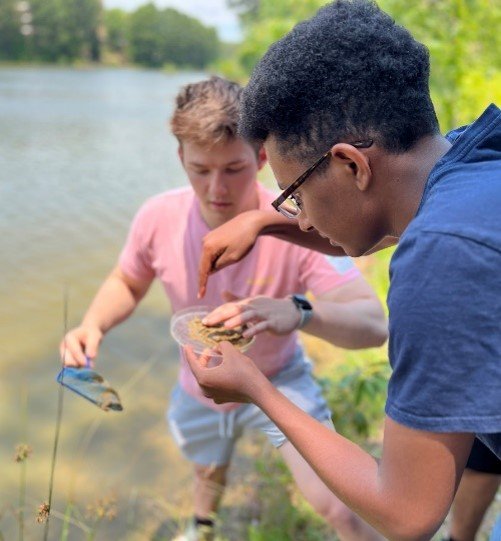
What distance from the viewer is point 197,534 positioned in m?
3.21

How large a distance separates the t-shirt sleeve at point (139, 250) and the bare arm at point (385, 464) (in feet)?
4.17

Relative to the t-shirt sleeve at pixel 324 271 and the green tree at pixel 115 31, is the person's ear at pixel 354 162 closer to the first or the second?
the t-shirt sleeve at pixel 324 271

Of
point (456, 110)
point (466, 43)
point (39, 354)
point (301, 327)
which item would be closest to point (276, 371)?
point (301, 327)

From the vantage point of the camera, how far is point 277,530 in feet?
10.1

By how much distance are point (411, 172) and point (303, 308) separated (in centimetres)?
100

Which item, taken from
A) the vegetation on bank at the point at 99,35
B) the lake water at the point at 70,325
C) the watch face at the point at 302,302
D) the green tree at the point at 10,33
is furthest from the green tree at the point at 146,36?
the watch face at the point at 302,302

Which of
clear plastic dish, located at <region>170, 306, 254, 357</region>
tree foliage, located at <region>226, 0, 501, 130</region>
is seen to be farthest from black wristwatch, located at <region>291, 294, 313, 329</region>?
tree foliage, located at <region>226, 0, 501, 130</region>

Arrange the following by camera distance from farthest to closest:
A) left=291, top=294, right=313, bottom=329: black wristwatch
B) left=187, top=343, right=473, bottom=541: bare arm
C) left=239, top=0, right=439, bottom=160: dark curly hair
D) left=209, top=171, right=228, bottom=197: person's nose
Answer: left=209, top=171, right=228, bottom=197: person's nose
left=291, top=294, right=313, bottom=329: black wristwatch
left=239, top=0, right=439, bottom=160: dark curly hair
left=187, top=343, right=473, bottom=541: bare arm

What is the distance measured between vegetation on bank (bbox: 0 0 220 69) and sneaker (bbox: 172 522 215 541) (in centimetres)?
6710

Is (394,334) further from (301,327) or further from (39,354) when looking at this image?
(39,354)

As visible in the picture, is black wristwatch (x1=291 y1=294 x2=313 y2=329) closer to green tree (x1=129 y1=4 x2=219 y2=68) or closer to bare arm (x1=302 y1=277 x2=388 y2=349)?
bare arm (x1=302 y1=277 x2=388 y2=349)

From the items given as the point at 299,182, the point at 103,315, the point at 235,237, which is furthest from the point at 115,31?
the point at 299,182

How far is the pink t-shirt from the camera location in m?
2.67

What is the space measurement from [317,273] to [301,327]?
0.34m
